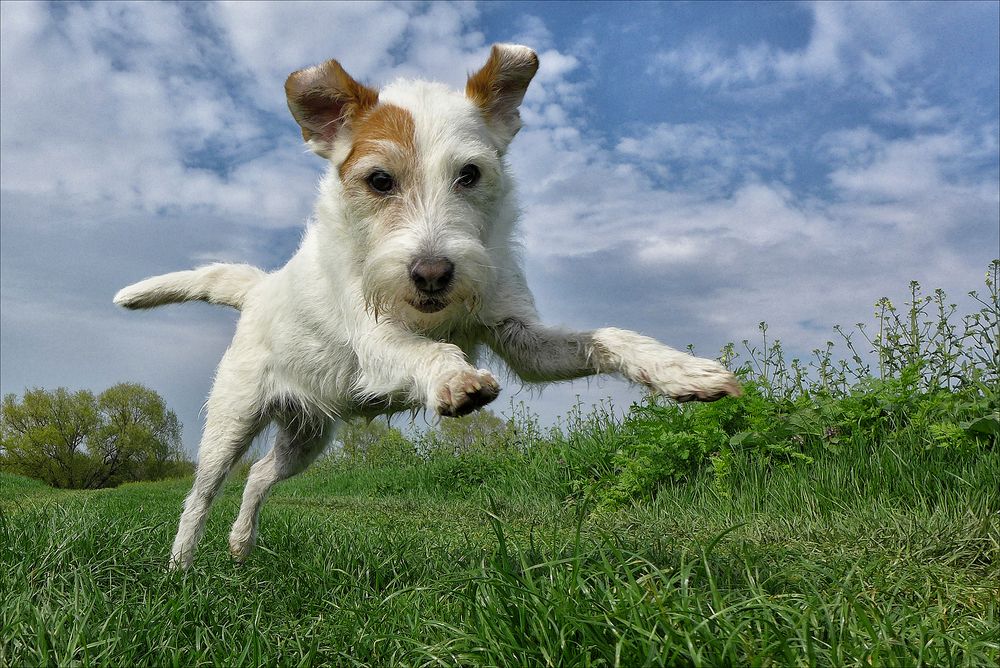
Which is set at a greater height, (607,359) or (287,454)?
(607,359)

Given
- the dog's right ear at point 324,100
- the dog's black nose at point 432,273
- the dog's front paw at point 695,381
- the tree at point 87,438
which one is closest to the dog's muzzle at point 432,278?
the dog's black nose at point 432,273

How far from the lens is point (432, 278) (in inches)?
136

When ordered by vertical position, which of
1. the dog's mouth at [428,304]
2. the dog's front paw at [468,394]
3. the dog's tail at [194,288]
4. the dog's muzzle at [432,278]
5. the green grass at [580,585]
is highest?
the dog's tail at [194,288]

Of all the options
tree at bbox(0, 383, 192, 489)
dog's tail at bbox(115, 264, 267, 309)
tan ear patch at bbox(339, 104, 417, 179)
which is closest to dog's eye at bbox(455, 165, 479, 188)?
tan ear patch at bbox(339, 104, 417, 179)

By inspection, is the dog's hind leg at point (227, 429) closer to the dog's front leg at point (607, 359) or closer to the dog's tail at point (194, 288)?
the dog's tail at point (194, 288)

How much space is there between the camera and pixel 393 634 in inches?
114

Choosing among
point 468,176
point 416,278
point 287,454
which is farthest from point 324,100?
point 287,454

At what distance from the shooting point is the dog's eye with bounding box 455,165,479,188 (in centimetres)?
380

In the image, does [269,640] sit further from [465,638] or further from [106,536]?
[106,536]

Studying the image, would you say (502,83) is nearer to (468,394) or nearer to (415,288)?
(415,288)

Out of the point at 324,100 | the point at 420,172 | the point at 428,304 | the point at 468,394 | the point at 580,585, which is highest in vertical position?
the point at 324,100

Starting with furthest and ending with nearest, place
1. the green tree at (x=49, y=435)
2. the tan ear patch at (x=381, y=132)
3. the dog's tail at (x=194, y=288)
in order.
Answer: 1. the green tree at (x=49, y=435)
2. the dog's tail at (x=194, y=288)
3. the tan ear patch at (x=381, y=132)

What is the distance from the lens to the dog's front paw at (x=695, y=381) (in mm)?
3125

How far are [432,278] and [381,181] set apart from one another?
2.25 ft
